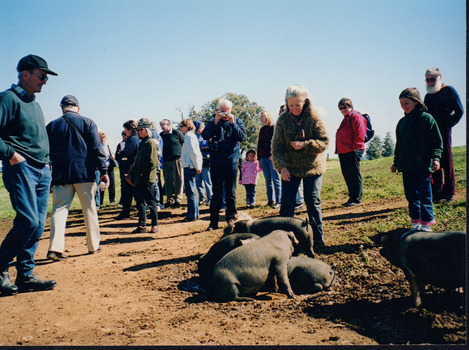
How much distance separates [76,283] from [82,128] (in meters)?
2.31

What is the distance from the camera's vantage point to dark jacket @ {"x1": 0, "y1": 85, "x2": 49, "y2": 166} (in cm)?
408

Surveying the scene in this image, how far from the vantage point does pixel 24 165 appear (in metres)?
4.20

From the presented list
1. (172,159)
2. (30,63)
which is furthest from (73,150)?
(172,159)

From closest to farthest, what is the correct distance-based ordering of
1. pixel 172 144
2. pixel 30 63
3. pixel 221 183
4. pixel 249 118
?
pixel 30 63 → pixel 221 183 → pixel 172 144 → pixel 249 118

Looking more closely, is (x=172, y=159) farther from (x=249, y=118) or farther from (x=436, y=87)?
(x=249, y=118)

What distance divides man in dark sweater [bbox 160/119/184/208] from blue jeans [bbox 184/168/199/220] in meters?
2.01

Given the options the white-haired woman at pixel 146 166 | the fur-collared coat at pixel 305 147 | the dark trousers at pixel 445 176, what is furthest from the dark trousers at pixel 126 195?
the dark trousers at pixel 445 176

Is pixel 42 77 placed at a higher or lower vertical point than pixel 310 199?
higher

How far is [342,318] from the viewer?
3449 millimetres

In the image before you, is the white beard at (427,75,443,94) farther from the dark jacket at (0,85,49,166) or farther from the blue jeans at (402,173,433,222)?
the dark jacket at (0,85,49,166)

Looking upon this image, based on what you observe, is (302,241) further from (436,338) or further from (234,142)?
(234,142)

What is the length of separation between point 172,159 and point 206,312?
283 inches

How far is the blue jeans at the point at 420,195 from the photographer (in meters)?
5.25

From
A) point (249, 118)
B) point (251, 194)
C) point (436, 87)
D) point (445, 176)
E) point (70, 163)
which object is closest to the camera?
point (70, 163)
